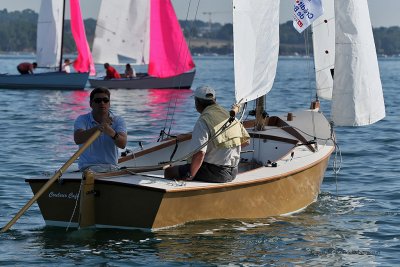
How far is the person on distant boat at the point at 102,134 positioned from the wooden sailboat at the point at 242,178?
0.22 metres

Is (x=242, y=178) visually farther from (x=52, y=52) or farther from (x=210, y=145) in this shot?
(x=52, y=52)

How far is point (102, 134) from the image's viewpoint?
436 inches

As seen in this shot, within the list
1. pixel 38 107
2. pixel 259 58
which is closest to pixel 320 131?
pixel 259 58

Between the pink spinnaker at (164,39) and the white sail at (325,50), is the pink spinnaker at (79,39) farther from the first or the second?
the white sail at (325,50)

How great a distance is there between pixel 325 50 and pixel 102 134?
5.66m

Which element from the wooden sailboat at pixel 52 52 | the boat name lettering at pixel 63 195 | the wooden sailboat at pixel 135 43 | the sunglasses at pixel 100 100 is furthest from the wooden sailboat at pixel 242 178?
the wooden sailboat at pixel 52 52

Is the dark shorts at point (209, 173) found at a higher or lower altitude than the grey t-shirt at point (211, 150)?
lower

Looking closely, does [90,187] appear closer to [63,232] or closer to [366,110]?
[63,232]

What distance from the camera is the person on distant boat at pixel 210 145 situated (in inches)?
435

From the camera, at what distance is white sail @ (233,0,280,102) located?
495 inches

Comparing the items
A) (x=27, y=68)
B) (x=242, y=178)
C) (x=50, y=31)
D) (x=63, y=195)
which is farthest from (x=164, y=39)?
(x=63, y=195)

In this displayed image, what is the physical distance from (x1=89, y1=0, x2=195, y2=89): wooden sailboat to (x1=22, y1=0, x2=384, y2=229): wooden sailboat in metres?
27.1

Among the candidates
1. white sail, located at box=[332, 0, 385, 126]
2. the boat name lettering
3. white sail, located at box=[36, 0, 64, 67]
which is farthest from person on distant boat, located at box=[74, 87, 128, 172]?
white sail, located at box=[36, 0, 64, 67]

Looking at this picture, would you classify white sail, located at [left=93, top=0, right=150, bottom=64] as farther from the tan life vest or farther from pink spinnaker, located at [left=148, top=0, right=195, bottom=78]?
the tan life vest
